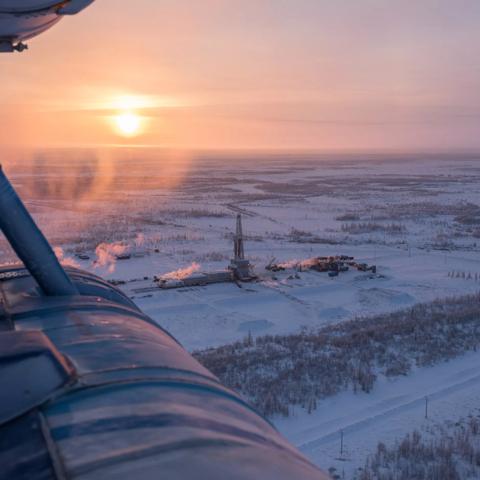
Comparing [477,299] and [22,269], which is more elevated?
[22,269]

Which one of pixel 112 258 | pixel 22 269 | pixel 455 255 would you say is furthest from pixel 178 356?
pixel 455 255

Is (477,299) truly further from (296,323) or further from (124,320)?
(124,320)

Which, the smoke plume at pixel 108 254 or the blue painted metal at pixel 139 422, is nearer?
the blue painted metal at pixel 139 422

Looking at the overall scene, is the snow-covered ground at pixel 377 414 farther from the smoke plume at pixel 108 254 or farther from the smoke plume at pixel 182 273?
the smoke plume at pixel 108 254

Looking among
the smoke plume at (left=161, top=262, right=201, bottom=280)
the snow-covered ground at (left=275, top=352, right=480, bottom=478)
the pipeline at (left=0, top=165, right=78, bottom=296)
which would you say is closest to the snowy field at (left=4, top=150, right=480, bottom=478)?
the snow-covered ground at (left=275, top=352, right=480, bottom=478)

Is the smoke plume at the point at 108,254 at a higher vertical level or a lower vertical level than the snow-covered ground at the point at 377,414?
higher

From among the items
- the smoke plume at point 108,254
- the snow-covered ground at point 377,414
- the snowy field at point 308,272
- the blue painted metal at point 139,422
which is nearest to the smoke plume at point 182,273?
the snowy field at point 308,272

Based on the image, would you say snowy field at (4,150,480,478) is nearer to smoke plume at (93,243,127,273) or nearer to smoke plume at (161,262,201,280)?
smoke plume at (93,243,127,273)
